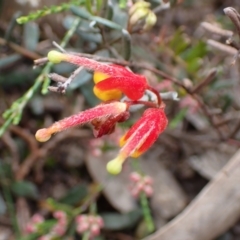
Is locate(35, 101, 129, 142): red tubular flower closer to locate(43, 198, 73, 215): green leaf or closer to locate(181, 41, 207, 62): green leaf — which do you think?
locate(43, 198, 73, 215): green leaf

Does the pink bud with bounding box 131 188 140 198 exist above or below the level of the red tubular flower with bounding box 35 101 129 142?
below

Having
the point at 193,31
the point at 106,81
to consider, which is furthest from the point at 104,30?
the point at 193,31

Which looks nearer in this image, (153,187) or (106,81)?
(106,81)

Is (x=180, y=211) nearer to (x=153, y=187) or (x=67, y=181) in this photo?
(x=153, y=187)

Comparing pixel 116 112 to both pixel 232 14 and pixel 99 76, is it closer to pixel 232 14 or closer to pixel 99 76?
pixel 99 76

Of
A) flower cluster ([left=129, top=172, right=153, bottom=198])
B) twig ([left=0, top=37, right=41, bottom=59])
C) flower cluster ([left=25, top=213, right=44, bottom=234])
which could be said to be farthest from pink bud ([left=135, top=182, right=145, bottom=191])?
twig ([left=0, top=37, right=41, bottom=59])

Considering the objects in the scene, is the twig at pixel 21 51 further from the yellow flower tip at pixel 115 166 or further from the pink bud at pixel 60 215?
the yellow flower tip at pixel 115 166

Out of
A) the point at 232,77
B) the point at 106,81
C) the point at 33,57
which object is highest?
the point at 106,81

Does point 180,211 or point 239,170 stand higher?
point 239,170
